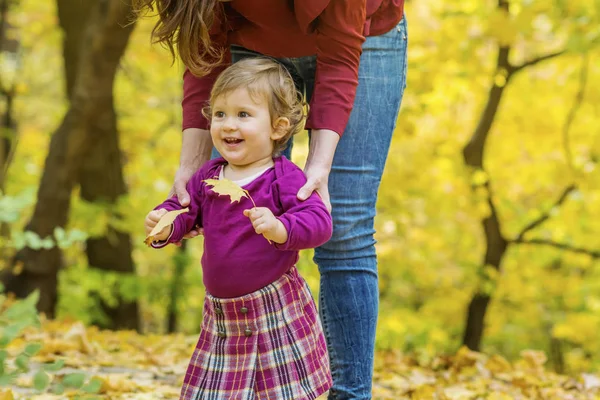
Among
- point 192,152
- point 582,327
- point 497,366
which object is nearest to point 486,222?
point 582,327

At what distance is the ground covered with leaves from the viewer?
2562 mm

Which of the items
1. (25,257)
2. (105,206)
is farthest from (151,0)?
(105,206)

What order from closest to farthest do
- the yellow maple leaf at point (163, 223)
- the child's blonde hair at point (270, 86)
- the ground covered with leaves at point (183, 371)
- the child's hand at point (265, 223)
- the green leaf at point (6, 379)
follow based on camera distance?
the green leaf at point (6, 379) → the child's hand at point (265, 223) → the yellow maple leaf at point (163, 223) → the child's blonde hair at point (270, 86) → the ground covered with leaves at point (183, 371)

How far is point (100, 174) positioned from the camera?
6316 millimetres

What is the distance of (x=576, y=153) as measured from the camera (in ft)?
20.2

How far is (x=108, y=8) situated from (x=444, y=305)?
5.57 meters

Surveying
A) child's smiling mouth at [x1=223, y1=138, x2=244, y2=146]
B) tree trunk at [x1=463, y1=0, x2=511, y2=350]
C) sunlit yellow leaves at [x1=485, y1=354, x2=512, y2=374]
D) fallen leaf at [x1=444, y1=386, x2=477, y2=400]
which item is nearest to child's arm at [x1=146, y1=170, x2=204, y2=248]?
child's smiling mouth at [x1=223, y1=138, x2=244, y2=146]

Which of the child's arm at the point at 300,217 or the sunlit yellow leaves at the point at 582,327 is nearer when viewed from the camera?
the child's arm at the point at 300,217

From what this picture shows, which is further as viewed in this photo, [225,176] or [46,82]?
[46,82]

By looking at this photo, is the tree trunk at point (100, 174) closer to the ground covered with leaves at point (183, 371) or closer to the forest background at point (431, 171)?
the forest background at point (431, 171)

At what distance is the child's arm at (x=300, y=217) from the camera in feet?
5.09

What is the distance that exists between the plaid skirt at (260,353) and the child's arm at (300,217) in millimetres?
197

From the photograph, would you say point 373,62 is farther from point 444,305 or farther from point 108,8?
point 444,305

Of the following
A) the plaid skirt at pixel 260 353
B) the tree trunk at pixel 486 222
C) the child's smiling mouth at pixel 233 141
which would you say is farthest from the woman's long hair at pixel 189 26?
the tree trunk at pixel 486 222
